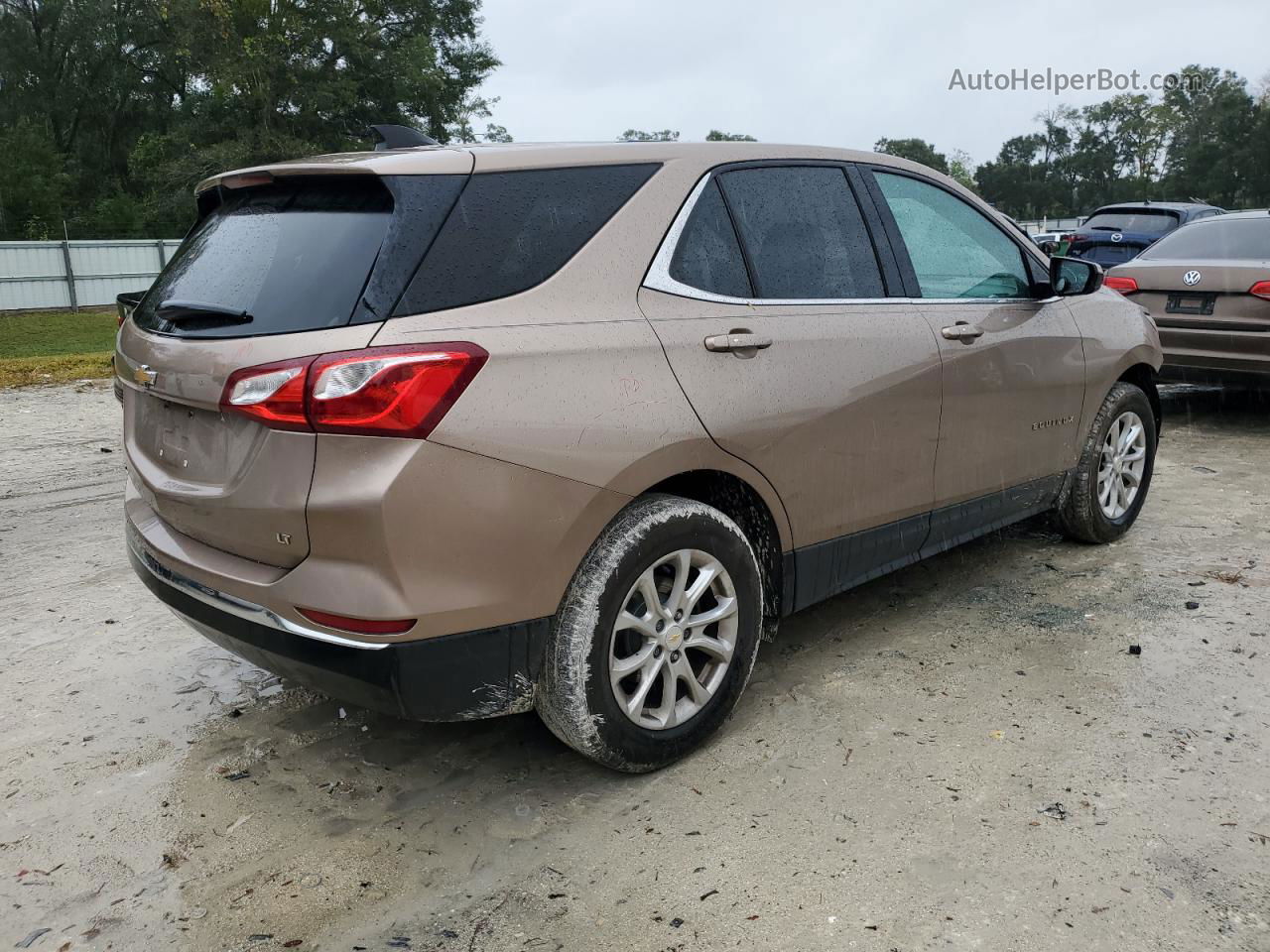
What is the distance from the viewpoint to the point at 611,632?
9.28ft

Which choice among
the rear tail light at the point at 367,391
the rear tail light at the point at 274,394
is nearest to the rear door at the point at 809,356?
the rear tail light at the point at 367,391

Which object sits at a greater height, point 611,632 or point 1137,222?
point 1137,222

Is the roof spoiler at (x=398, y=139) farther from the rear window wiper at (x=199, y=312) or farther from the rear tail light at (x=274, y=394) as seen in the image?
the rear tail light at (x=274, y=394)

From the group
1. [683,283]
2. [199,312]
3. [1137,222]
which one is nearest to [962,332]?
[683,283]

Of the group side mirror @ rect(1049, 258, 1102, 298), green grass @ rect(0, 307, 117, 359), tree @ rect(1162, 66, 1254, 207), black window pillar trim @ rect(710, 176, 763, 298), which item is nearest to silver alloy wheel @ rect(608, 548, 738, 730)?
black window pillar trim @ rect(710, 176, 763, 298)

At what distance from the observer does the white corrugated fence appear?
24984mm

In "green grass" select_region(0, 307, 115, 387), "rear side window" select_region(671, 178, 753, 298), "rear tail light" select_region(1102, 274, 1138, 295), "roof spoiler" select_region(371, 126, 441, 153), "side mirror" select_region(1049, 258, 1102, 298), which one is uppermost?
"roof spoiler" select_region(371, 126, 441, 153)

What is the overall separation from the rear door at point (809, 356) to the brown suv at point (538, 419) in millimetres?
11

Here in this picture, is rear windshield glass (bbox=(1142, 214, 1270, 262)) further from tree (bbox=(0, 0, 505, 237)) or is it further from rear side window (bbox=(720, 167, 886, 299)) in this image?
tree (bbox=(0, 0, 505, 237))

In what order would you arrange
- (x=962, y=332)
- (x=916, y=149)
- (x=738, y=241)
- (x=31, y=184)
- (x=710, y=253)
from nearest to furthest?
(x=710, y=253)
(x=738, y=241)
(x=962, y=332)
(x=31, y=184)
(x=916, y=149)

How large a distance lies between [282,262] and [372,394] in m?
0.58

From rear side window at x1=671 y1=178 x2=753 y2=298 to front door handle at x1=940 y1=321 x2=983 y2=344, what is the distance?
3.17 ft

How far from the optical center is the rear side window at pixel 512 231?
2.62 metres

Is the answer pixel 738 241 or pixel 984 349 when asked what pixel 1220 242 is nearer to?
pixel 984 349
